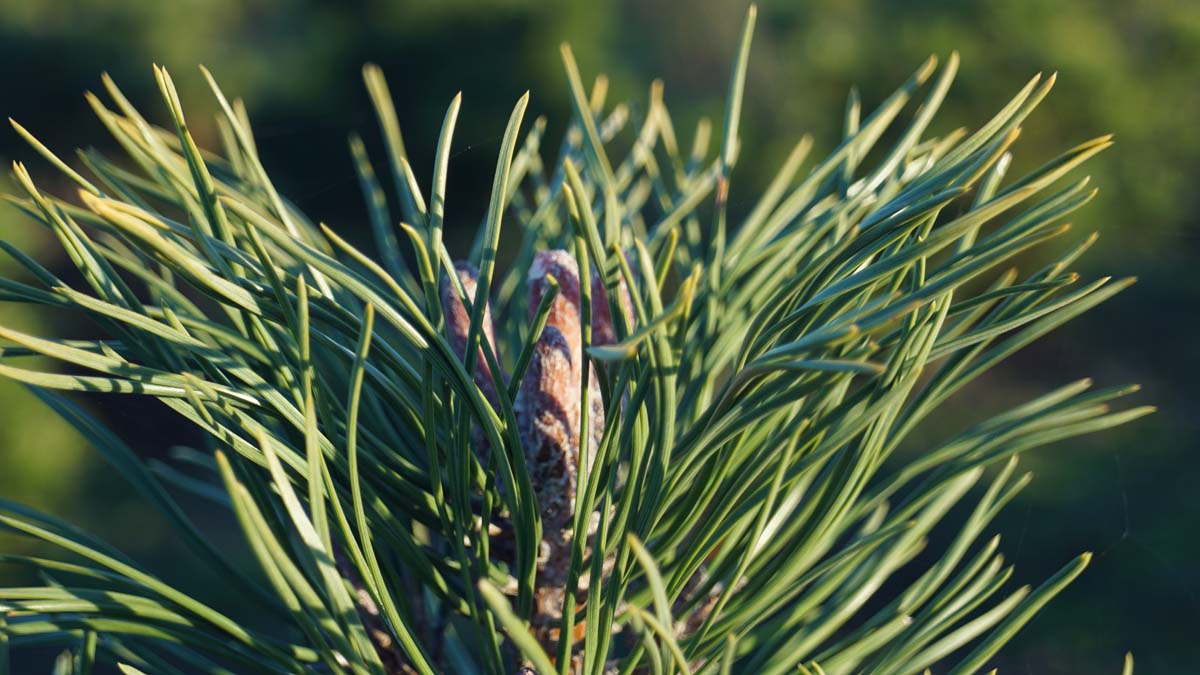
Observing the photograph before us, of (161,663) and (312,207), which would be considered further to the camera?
(312,207)

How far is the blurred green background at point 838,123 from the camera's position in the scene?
4.67 ft

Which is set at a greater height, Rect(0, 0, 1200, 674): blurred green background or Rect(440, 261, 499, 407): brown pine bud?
Rect(0, 0, 1200, 674): blurred green background

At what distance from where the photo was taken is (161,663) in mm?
238

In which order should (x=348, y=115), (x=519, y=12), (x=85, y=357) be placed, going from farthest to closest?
(x=348, y=115)
(x=519, y=12)
(x=85, y=357)

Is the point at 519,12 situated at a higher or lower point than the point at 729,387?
higher

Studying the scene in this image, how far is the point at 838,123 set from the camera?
178cm

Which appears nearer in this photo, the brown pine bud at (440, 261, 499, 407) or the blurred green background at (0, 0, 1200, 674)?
the brown pine bud at (440, 261, 499, 407)

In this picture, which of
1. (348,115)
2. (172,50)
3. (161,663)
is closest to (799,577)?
(161,663)

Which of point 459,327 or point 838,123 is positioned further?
point 838,123

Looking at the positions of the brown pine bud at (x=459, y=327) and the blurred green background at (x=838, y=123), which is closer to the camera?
the brown pine bud at (x=459, y=327)

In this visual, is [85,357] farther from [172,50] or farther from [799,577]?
[172,50]

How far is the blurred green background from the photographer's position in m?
1.42

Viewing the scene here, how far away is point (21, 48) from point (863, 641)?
2488 mm

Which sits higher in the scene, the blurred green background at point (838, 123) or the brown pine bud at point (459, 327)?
the blurred green background at point (838, 123)
